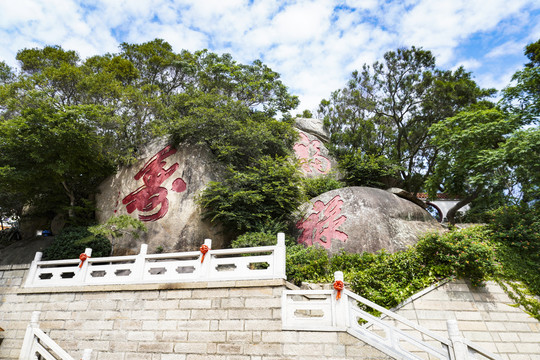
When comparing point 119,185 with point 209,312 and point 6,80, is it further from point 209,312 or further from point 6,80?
point 209,312

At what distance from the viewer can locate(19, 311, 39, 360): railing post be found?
6.57 metres

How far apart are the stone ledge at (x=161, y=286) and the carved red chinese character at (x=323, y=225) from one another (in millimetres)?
3987

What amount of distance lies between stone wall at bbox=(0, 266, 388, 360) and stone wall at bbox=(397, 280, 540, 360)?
2.14 meters

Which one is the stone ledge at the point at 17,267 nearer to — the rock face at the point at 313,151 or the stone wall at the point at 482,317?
the stone wall at the point at 482,317

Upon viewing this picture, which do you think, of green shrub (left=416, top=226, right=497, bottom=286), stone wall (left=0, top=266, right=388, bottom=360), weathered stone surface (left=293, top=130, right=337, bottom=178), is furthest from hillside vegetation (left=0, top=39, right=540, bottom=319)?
stone wall (left=0, top=266, right=388, bottom=360)

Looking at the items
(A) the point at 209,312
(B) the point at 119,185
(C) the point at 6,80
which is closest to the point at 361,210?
(A) the point at 209,312

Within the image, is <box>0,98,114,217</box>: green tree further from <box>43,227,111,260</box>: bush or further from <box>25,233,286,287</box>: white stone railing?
<box>25,233,286,287</box>: white stone railing

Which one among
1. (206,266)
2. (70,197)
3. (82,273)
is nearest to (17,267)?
(82,273)

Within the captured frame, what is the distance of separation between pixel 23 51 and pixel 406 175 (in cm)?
1852

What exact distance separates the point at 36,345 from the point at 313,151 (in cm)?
1334

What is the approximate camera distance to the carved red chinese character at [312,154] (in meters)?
16.3

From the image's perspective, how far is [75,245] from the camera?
372 inches

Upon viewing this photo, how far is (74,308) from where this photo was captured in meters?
7.03

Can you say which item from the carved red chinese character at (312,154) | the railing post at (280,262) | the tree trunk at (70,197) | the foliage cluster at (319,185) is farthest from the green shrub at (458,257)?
the tree trunk at (70,197)
